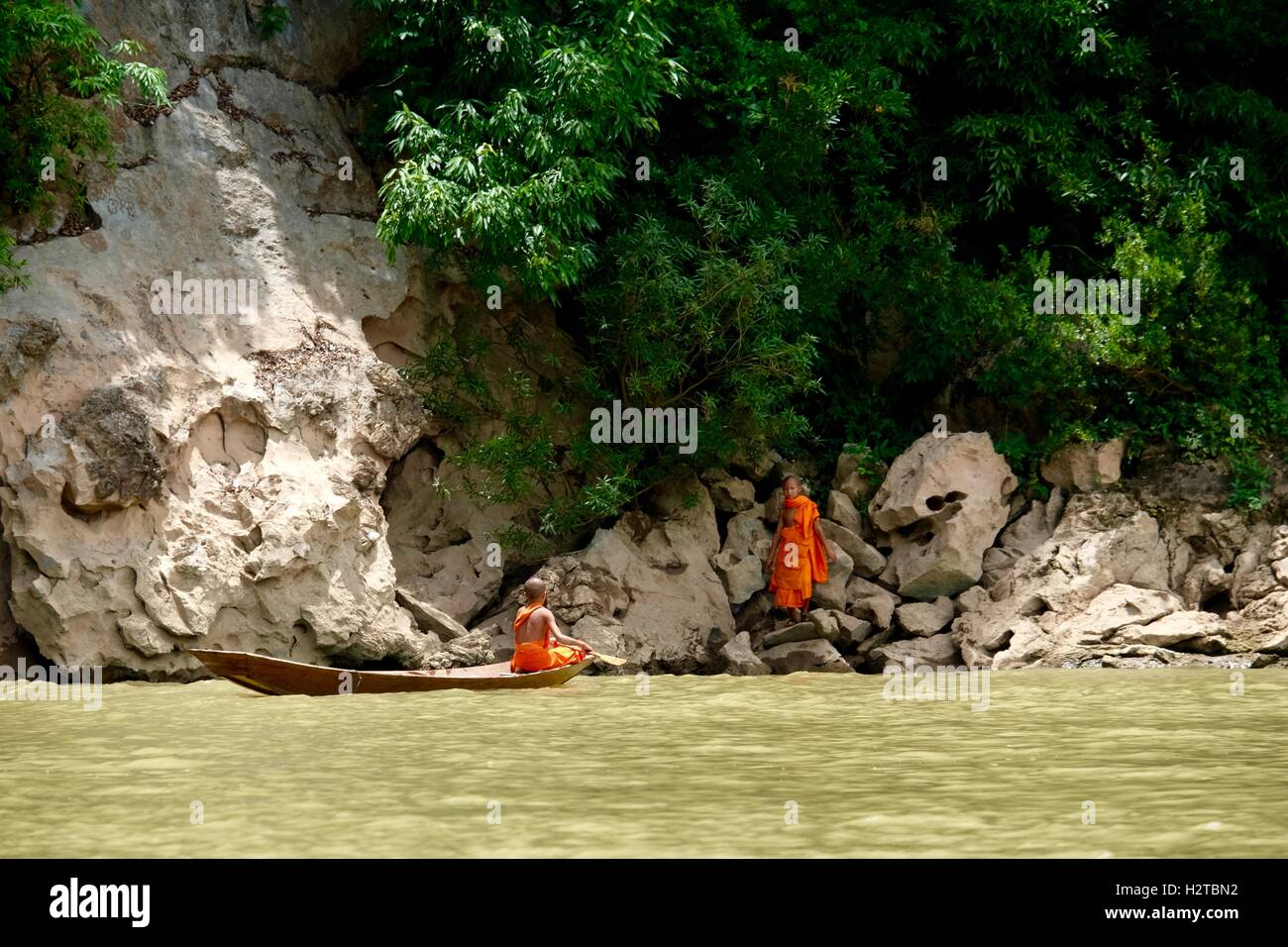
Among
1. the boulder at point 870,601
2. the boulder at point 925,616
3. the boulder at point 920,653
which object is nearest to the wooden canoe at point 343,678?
the boulder at point 920,653

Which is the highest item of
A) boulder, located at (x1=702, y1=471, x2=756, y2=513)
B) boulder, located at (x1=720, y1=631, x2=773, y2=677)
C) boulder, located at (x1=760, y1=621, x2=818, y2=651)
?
boulder, located at (x1=702, y1=471, x2=756, y2=513)

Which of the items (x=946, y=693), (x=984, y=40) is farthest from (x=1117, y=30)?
(x=946, y=693)

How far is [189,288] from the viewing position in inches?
539

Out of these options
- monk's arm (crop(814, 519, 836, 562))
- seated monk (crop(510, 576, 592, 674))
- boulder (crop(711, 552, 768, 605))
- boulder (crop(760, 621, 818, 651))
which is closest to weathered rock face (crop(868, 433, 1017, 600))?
monk's arm (crop(814, 519, 836, 562))

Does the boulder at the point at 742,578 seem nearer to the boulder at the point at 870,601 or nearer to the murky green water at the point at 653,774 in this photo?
the boulder at the point at 870,601

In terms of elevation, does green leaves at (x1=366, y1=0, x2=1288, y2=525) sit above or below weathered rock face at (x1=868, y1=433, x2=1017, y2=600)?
above

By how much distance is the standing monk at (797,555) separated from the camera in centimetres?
1441

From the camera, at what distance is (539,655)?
479 inches

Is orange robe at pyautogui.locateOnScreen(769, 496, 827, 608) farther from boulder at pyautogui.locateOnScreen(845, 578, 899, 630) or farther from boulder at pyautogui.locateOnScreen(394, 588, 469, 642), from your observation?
boulder at pyautogui.locateOnScreen(394, 588, 469, 642)

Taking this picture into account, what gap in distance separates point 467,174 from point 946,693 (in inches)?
271

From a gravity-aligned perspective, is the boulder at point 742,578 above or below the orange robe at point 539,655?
above

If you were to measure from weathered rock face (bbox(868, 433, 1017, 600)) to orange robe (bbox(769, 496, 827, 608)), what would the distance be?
0.91 m

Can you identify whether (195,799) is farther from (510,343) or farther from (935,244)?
(935,244)

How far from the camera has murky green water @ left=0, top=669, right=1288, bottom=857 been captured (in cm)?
580
